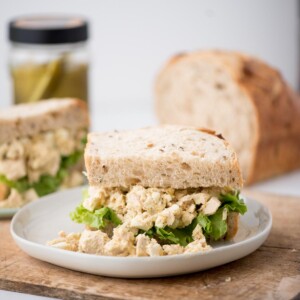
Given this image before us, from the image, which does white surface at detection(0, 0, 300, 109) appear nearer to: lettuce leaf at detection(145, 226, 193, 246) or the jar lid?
the jar lid

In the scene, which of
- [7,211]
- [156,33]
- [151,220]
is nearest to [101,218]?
[151,220]

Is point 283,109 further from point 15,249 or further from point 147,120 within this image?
A: point 15,249

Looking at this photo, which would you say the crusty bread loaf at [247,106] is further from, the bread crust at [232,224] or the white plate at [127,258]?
the bread crust at [232,224]

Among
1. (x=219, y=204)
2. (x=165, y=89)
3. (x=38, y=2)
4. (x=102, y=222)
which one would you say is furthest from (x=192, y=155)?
(x=38, y=2)

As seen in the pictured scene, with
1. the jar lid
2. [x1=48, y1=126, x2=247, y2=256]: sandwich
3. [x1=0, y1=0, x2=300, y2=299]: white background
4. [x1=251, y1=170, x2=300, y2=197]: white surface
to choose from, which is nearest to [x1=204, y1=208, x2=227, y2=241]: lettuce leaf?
[x1=48, y1=126, x2=247, y2=256]: sandwich

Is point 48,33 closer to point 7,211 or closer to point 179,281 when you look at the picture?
point 7,211
